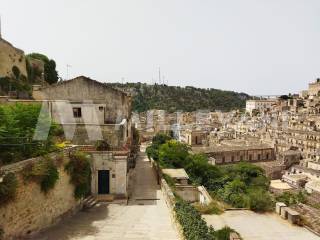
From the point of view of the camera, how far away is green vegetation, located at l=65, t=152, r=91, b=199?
50.2 ft

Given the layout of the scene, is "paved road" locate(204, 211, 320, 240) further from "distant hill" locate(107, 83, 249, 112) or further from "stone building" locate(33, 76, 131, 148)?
"distant hill" locate(107, 83, 249, 112)

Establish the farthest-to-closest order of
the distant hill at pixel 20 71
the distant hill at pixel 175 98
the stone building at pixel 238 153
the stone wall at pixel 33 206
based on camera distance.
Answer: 1. the distant hill at pixel 175 98
2. the stone building at pixel 238 153
3. the distant hill at pixel 20 71
4. the stone wall at pixel 33 206

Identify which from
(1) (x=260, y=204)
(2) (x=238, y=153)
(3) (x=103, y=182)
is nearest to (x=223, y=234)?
(1) (x=260, y=204)

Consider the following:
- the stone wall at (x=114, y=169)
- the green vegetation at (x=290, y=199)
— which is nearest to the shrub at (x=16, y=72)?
the stone wall at (x=114, y=169)

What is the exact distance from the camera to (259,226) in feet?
45.1

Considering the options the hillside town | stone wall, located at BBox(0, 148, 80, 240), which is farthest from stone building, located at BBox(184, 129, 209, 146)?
stone wall, located at BBox(0, 148, 80, 240)

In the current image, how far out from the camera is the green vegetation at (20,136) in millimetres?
12820

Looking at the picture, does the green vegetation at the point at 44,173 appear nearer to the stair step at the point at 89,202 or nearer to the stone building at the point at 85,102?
the stair step at the point at 89,202

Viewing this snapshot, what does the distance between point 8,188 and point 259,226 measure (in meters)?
9.55

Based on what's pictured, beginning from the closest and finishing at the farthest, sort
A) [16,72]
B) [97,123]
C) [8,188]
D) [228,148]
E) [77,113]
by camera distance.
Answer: [8,188] → [97,123] → [77,113] → [16,72] → [228,148]

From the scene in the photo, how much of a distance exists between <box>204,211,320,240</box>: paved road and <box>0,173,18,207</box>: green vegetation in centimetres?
761

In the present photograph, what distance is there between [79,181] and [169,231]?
5.05 meters

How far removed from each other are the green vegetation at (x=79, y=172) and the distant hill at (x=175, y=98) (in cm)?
11118

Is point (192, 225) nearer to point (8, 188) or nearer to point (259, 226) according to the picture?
Result: point (259, 226)
